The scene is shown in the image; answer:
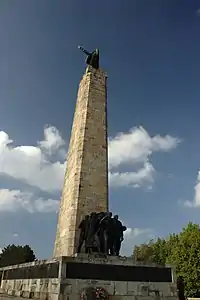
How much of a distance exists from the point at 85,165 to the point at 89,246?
4.45 m

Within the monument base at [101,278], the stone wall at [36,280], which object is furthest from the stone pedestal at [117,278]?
the stone wall at [36,280]

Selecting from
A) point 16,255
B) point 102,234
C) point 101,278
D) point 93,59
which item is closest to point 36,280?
point 101,278

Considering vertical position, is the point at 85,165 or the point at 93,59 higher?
the point at 93,59

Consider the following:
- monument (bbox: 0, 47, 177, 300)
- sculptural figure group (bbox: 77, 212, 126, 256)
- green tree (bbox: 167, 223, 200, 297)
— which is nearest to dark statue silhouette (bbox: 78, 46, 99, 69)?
monument (bbox: 0, 47, 177, 300)

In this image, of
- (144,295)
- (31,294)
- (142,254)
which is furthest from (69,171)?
(142,254)

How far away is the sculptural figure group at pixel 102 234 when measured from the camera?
1087cm

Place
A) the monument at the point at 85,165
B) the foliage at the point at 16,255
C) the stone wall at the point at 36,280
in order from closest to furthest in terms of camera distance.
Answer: the stone wall at the point at 36,280 < the monument at the point at 85,165 < the foliage at the point at 16,255

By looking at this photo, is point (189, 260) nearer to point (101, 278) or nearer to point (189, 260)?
point (189, 260)

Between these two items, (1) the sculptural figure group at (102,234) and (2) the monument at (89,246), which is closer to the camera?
(2) the monument at (89,246)

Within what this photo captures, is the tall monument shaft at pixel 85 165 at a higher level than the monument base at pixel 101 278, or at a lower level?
higher

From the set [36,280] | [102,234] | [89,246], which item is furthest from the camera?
[102,234]

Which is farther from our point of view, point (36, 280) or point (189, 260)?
point (189, 260)

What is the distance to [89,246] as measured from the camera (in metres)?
10.9

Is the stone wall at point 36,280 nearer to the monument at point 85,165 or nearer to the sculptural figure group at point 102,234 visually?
the sculptural figure group at point 102,234
